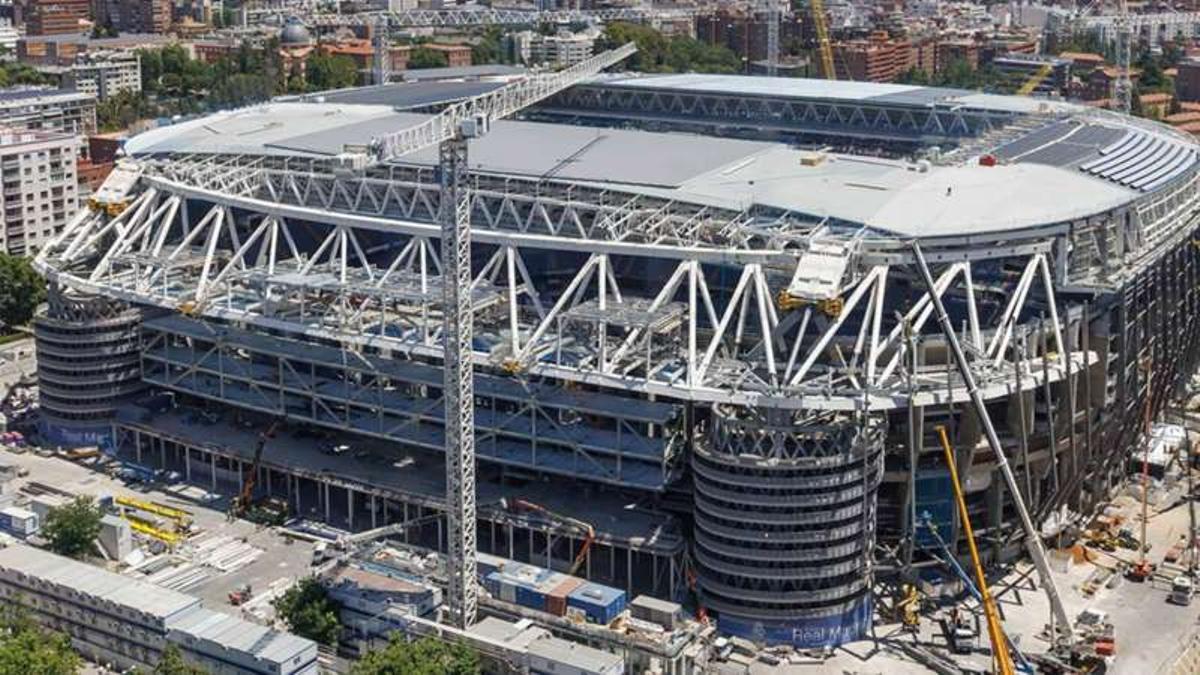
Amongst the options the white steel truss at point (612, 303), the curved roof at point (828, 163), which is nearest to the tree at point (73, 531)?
the white steel truss at point (612, 303)

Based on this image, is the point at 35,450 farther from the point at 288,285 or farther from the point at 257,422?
the point at 288,285

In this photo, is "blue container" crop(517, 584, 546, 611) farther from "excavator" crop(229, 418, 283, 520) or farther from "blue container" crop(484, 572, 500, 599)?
"excavator" crop(229, 418, 283, 520)

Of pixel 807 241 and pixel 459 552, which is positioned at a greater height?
pixel 807 241

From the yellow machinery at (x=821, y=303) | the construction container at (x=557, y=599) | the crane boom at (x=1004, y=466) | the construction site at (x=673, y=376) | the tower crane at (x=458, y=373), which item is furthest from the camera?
the yellow machinery at (x=821, y=303)

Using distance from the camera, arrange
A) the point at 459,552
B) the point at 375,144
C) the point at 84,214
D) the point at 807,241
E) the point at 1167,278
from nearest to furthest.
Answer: the point at 459,552 → the point at 375,144 → the point at 807,241 → the point at 1167,278 → the point at 84,214

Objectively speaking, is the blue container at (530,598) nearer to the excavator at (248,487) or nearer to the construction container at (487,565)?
the construction container at (487,565)

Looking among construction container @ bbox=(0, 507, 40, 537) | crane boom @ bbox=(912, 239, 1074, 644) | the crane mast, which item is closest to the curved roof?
crane boom @ bbox=(912, 239, 1074, 644)

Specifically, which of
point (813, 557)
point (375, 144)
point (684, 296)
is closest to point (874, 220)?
point (684, 296)
